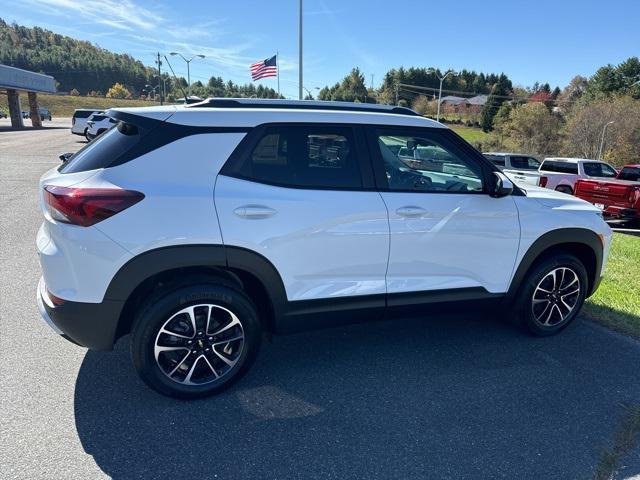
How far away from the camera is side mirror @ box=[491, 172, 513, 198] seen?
341 cm

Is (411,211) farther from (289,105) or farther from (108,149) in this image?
(108,149)

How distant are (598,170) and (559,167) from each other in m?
1.13

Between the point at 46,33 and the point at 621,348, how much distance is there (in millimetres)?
218697

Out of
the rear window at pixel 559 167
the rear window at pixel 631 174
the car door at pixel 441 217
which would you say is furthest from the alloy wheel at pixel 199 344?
the rear window at pixel 559 167

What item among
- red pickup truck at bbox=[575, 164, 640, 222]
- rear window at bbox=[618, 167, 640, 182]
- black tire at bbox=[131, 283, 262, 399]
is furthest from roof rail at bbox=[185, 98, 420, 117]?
rear window at bbox=[618, 167, 640, 182]

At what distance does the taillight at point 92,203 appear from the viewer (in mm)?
2537

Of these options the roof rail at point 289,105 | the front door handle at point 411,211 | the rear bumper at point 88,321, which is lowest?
the rear bumper at point 88,321

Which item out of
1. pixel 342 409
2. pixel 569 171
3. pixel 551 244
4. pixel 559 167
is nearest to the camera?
pixel 342 409

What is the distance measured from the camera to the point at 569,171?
14688mm

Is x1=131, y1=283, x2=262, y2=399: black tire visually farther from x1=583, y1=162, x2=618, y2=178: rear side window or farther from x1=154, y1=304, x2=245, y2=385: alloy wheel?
x1=583, y1=162, x2=618, y2=178: rear side window

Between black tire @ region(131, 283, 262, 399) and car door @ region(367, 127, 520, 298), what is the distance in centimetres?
108

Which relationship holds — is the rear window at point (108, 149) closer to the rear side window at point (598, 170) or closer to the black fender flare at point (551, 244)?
the black fender flare at point (551, 244)

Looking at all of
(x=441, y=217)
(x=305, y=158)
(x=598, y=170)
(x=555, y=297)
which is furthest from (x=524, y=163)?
(x=305, y=158)

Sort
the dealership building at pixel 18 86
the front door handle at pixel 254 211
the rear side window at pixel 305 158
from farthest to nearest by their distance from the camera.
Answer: the dealership building at pixel 18 86
the rear side window at pixel 305 158
the front door handle at pixel 254 211
